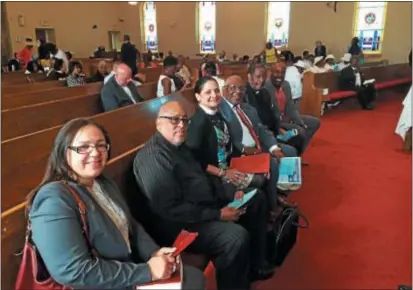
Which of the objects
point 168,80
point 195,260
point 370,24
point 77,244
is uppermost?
point 370,24

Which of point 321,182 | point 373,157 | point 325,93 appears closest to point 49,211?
point 321,182

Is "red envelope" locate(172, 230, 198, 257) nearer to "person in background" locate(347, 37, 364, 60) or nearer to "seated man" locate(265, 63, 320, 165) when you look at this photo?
"seated man" locate(265, 63, 320, 165)

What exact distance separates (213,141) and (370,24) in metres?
9.90

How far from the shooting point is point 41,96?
398 cm

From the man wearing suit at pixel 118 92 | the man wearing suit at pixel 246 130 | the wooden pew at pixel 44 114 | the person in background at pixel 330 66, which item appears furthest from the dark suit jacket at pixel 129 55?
the man wearing suit at pixel 246 130

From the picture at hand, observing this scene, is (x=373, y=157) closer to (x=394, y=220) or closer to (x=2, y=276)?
(x=394, y=220)

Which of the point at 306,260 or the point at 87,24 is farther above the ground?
the point at 87,24

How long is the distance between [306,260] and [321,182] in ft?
4.69

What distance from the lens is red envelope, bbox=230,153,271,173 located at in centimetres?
244

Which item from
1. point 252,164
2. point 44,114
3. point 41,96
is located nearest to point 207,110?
point 252,164

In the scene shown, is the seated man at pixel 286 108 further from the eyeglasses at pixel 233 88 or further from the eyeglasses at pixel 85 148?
the eyeglasses at pixel 85 148

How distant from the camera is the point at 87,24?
1352 centimetres

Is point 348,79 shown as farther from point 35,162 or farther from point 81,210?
point 81,210

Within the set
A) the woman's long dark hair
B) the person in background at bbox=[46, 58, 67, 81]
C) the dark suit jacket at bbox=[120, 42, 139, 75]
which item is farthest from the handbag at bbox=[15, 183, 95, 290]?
the dark suit jacket at bbox=[120, 42, 139, 75]
